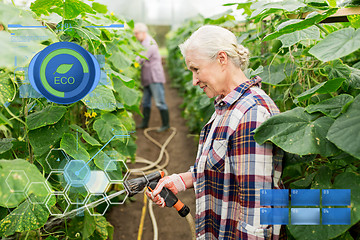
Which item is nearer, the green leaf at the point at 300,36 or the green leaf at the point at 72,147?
the green leaf at the point at 72,147

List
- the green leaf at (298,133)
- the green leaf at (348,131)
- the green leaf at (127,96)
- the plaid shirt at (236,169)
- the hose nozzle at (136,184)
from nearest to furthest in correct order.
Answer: the green leaf at (348,131), the green leaf at (298,133), the plaid shirt at (236,169), the hose nozzle at (136,184), the green leaf at (127,96)

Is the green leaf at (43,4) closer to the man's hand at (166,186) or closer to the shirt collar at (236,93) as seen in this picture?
the shirt collar at (236,93)

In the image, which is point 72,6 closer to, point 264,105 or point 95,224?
point 264,105

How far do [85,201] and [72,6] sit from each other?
782 millimetres

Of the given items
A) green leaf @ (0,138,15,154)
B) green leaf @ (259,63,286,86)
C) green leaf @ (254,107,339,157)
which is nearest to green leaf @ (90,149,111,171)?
green leaf @ (0,138,15,154)

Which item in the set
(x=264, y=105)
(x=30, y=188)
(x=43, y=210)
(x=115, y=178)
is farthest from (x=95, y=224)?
(x=264, y=105)

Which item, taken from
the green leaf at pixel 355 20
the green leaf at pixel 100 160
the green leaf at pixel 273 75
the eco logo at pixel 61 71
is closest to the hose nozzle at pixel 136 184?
the green leaf at pixel 100 160

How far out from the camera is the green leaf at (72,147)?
1.18 m

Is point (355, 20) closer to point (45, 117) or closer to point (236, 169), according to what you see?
point (236, 169)

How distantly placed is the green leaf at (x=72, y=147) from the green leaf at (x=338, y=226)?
81cm

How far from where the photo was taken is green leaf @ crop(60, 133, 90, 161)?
118 cm

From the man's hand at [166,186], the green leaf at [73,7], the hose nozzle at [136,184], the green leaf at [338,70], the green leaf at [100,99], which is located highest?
the green leaf at [73,7]
